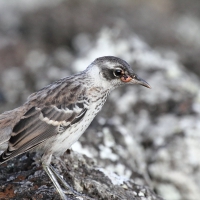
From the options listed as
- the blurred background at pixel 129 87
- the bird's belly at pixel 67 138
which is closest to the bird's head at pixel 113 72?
the bird's belly at pixel 67 138

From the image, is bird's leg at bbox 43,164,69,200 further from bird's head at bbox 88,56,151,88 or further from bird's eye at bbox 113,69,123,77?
bird's eye at bbox 113,69,123,77

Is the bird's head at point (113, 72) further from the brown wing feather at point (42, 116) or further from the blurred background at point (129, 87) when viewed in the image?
the blurred background at point (129, 87)

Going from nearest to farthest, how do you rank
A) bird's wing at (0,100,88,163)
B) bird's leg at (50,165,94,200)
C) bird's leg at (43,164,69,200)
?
bird's leg at (43,164,69,200), bird's leg at (50,165,94,200), bird's wing at (0,100,88,163)

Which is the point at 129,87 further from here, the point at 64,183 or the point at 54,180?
the point at 54,180

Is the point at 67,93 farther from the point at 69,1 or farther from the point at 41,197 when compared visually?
the point at 69,1

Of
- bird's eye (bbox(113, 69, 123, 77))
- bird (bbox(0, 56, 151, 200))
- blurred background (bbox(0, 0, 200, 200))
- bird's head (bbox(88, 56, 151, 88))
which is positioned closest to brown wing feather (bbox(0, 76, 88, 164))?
bird (bbox(0, 56, 151, 200))
